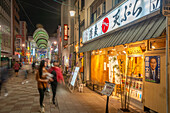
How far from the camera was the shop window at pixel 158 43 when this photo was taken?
19.2ft

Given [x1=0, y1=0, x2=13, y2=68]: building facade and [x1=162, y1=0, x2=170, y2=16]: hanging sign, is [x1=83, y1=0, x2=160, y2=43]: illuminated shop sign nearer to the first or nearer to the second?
[x1=162, y1=0, x2=170, y2=16]: hanging sign

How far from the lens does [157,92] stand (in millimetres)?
5996

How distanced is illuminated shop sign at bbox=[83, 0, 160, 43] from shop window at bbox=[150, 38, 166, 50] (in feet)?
3.80

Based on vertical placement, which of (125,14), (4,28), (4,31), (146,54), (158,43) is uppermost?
(4,28)

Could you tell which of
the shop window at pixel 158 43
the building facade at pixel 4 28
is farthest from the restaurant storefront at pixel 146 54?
the building facade at pixel 4 28

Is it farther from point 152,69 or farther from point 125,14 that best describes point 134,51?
point 152,69

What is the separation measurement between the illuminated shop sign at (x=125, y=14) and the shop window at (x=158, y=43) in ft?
3.80

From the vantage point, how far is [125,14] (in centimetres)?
768

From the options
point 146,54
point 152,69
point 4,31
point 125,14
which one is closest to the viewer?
point 152,69

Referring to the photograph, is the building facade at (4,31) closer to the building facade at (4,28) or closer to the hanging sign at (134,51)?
the building facade at (4,28)

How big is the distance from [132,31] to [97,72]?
304 inches

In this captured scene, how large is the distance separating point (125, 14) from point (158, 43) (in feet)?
7.80

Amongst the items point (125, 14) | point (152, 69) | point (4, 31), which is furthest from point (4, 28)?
point (152, 69)

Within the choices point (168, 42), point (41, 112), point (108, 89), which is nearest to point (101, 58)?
point (108, 89)
